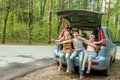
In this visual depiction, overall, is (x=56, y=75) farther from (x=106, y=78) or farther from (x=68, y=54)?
(x=106, y=78)

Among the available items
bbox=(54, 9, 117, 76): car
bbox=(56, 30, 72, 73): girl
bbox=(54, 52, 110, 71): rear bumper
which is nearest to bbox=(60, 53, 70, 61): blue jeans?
bbox=(56, 30, 72, 73): girl

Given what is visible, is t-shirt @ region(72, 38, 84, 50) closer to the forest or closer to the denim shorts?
the denim shorts

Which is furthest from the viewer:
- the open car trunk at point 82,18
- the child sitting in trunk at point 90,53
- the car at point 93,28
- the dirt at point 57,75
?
the open car trunk at point 82,18

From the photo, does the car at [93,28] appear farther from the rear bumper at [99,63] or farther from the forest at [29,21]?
the forest at [29,21]

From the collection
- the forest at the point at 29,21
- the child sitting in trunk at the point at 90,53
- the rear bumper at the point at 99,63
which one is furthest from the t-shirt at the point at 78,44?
the forest at the point at 29,21

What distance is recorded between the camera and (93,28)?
948 centimetres

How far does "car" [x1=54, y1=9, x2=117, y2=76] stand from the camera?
8420mm

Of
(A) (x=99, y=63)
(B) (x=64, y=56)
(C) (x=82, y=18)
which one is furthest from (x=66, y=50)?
(C) (x=82, y=18)

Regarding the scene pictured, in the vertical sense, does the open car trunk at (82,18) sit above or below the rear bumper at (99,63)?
above

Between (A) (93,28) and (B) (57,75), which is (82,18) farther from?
(B) (57,75)

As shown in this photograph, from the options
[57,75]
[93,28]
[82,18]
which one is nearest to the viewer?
[57,75]

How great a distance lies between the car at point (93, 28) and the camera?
27.6ft

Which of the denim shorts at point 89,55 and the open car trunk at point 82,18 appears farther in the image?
the open car trunk at point 82,18

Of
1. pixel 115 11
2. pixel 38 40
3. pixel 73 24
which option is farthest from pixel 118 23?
pixel 73 24
